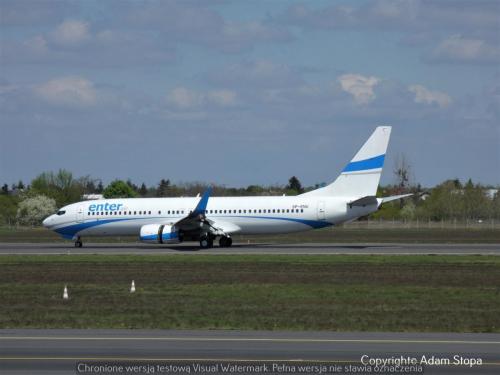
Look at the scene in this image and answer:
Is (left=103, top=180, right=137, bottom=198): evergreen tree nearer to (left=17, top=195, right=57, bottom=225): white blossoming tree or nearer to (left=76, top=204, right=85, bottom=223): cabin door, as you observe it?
(left=17, top=195, right=57, bottom=225): white blossoming tree

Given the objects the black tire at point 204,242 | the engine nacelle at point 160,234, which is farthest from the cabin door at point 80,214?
the black tire at point 204,242

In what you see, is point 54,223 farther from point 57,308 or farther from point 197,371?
point 197,371

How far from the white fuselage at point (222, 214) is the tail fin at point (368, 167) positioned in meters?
0.92

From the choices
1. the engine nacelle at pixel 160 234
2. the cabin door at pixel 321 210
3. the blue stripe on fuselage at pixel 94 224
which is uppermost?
the cabin door at pixel 321 210

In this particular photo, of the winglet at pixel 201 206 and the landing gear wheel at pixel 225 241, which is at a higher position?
the winglet at pixel 201 206

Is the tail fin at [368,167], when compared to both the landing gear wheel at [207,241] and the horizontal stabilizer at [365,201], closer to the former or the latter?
the horizontal stabilizer at [365,201]

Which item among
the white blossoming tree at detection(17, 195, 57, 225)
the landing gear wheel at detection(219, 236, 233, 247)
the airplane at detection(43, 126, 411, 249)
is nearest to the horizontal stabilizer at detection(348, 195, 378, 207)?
the airplane at detection(43, 126, 411, 249)

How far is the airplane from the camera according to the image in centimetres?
5119

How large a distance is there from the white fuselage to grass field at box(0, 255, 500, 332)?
783 cm

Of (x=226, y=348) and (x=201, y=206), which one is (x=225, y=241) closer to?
(x=201, y=206)

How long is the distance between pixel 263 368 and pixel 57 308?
1086cm

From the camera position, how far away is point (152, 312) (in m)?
23.2

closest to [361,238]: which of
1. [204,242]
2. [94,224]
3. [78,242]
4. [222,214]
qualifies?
[204,242]

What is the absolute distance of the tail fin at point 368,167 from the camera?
5125 cm
